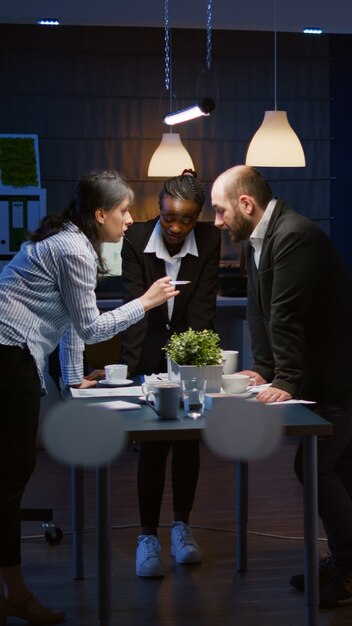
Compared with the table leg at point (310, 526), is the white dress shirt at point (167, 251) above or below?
above

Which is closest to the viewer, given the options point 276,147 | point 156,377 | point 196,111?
point 156,377

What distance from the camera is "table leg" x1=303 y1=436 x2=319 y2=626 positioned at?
2.88 meters

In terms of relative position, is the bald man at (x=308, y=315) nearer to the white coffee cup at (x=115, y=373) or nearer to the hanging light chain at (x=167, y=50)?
the white coffee cup at (x=115, y=373)

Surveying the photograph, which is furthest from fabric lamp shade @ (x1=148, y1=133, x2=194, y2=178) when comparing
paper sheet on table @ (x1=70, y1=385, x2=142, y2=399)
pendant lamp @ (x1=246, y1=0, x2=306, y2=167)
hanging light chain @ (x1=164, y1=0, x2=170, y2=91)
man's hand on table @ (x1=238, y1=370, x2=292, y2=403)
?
man's hand on table @ (x1=238, y1=370, x2=292, y2=403)

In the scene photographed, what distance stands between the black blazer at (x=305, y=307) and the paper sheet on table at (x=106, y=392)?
0.47 meters

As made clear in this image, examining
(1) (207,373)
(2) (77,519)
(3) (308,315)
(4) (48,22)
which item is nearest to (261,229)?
(3) (308,315)

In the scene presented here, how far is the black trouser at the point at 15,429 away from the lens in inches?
117

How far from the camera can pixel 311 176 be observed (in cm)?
819

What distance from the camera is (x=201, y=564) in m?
3.85

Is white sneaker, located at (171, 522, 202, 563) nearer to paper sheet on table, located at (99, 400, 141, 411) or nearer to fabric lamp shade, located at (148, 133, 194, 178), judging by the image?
paper sheet on table, located at (99, 400, 141, 411)

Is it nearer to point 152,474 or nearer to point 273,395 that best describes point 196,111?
point 152,474

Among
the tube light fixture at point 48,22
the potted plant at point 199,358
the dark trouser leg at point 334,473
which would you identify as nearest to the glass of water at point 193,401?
the potted plant at point 199,358

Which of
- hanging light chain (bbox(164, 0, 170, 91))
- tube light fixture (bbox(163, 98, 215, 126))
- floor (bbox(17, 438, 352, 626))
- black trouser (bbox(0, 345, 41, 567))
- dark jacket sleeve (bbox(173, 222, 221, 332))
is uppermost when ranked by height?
hanging light chain (bbox(164, 0, 170, 91))

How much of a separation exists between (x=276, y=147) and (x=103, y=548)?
3.79m
